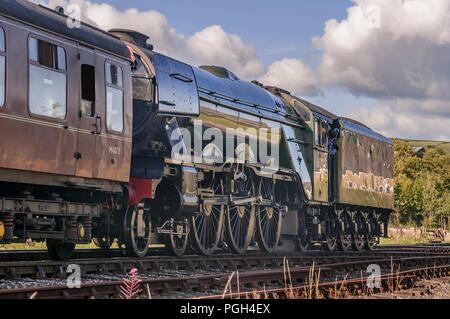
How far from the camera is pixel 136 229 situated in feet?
41.0

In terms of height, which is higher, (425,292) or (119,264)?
(119,264)

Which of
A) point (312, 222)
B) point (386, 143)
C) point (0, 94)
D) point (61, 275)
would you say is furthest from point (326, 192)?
point (0, 94)

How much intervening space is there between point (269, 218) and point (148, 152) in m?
6.18

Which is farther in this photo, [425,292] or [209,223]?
[209,223]

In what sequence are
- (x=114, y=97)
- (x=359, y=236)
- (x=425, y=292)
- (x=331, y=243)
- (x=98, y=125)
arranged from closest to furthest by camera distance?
1. (x=425, y=292)
2. (x=98, y=125)
3. (x=114, y=97)
4. (x=331, y=243)
5. (x=359, y=236)

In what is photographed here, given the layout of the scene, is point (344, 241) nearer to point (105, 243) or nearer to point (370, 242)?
point (370, 242)

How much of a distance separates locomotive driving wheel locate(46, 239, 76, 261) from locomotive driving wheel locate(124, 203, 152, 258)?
145 centimetres

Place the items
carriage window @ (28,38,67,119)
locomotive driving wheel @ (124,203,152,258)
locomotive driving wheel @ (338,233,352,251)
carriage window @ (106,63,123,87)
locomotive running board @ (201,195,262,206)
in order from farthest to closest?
1. locomotive driving wheel @ (338,233,352,251)
2. locomotive running board @ (201,195,262,206)
3. locomotive driving wheel @ (124,203,152,258)
4. carriage window @ (106,63,123,87)
5. carriage window @ (28,38,67,119)

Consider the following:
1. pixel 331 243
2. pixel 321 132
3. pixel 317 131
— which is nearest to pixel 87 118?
pixel 317 131

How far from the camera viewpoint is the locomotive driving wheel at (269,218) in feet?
57.6

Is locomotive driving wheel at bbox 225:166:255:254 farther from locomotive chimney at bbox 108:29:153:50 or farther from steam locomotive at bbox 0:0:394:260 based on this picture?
locomotive chimney at bbox 108:29:153:50

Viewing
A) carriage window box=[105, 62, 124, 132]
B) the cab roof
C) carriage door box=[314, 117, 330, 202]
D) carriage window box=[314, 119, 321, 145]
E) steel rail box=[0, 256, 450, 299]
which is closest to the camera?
steel rail box=[0, 256, 450, 299]

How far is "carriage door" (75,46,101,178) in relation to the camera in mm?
10055

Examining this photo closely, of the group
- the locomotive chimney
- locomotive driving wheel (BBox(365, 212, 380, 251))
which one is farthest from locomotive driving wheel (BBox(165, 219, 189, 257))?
locomotive driving wheel (BBox(365, 212, 380, 251))
